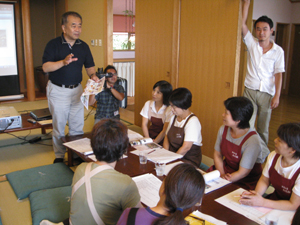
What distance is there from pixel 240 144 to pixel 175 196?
109cm

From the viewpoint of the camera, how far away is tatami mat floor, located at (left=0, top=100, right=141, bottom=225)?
2.22 metres

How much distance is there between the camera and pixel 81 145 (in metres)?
2.37

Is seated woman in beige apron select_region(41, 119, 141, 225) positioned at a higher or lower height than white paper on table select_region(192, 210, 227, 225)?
higher

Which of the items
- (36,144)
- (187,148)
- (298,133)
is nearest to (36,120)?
(36,144)

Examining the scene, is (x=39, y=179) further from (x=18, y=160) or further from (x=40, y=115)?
(x=40, y=115)

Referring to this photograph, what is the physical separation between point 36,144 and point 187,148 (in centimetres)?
239

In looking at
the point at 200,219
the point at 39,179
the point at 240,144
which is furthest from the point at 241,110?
the point at 39,179

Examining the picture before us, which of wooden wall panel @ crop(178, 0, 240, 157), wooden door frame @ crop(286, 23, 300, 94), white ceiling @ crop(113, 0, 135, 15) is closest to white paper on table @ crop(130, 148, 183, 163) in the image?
wooden wall panel @ crop(178, 0, 240, 157)

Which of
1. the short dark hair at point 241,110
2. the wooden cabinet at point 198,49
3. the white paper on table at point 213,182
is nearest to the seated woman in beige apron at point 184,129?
the short dark hair at point 241,110

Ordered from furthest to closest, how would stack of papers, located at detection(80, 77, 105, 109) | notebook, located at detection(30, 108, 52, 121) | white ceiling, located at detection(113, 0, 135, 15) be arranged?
white ceiling, located at detection(113, 0, 135, 15), notebook, located at detection(30, 108, 52, 121), stack of papers, located at detection(80, 77, 105, 109)

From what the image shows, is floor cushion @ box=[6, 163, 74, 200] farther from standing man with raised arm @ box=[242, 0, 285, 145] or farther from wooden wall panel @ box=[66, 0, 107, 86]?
wooden wall panel @ box=[66, 0, 107, 86]

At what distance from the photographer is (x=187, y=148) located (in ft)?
7.60

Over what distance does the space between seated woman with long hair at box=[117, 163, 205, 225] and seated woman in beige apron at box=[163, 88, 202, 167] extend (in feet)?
4.11

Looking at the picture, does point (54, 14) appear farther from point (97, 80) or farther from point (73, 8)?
point (97, 80)
